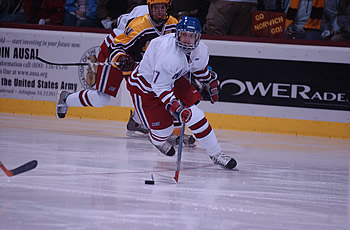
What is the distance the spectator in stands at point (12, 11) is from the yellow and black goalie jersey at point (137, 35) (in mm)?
2798

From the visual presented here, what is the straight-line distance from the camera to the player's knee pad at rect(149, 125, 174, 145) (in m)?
4.48

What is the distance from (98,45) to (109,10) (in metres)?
0.50

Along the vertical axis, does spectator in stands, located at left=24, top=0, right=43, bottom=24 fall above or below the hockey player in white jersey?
below

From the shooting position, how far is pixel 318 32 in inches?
267

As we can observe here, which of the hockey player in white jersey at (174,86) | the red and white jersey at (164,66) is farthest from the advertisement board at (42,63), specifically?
the red and white jersey at (164,66)

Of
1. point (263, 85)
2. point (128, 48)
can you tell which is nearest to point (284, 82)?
point (263, 85)

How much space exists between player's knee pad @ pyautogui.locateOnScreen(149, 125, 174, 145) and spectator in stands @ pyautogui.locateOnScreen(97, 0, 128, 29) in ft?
10.2

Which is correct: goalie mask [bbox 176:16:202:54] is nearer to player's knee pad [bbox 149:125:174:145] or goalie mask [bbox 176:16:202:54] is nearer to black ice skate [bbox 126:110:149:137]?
player's knee pad [bbox 149:125:174:145]

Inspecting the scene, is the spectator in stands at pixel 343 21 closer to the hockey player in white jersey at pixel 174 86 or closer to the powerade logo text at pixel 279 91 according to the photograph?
the powerade logo text at pixel 279 91

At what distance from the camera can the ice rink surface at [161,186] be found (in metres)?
2.66

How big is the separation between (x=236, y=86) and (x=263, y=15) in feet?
2.64

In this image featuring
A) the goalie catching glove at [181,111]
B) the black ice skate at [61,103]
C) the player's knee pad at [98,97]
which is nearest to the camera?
the goalie catching glove at [181,111]

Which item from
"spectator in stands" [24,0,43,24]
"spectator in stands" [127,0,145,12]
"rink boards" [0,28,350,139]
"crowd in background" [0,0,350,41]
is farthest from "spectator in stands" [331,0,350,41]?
"spectator in stands" [24,0,43,24]

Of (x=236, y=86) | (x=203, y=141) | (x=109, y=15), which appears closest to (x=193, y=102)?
(x=203, y=141)
